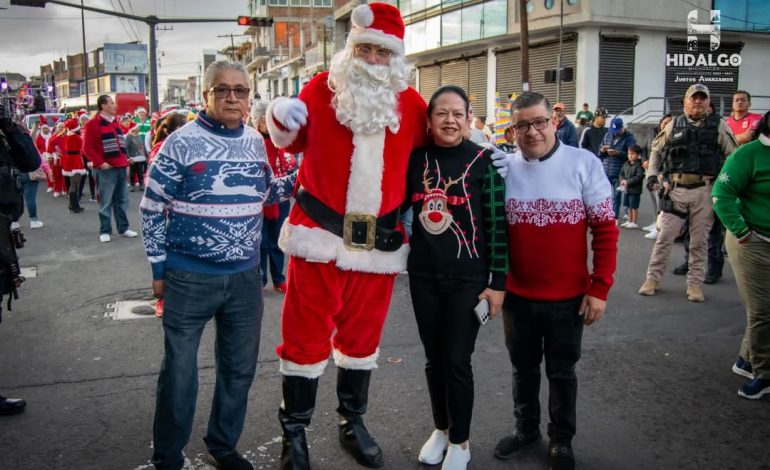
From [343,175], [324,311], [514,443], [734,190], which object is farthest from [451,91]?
[734,190]

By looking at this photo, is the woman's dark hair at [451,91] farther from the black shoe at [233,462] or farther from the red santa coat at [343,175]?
the black shoe at [233,462]

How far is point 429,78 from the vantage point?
99.5 feet

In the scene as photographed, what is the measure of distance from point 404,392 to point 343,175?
171 centimetres

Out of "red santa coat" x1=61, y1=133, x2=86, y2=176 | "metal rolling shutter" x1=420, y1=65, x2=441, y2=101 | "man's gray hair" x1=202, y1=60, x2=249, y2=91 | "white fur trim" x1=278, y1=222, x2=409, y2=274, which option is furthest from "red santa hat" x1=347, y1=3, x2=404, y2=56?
"metal rolling shutter" x1=420, y1=65, x2=441, y2=101

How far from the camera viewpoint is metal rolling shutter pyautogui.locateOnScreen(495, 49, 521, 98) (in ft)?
79.8

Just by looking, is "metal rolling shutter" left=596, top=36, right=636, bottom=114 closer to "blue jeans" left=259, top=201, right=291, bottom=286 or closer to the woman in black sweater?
"blue jeans" left=259, top=201, right=291, bottom=286

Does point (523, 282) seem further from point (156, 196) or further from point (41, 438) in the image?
point (41, 438)

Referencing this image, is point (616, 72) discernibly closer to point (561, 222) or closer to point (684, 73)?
point (684, 73)

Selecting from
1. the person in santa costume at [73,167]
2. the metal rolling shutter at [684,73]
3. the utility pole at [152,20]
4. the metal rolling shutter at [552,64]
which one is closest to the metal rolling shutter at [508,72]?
the metal rolling shutter at [552,64]

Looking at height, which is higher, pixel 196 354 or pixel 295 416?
pixel 196 354

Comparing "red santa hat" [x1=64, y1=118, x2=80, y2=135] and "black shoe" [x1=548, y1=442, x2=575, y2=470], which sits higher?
"red santa hat" [x1=64, y1=118, x2=80, y2=135]

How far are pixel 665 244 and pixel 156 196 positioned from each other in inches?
216

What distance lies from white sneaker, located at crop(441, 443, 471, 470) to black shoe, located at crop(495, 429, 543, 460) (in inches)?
10.1

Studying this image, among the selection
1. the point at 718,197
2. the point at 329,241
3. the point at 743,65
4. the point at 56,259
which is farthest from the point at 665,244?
the point at 743,65
